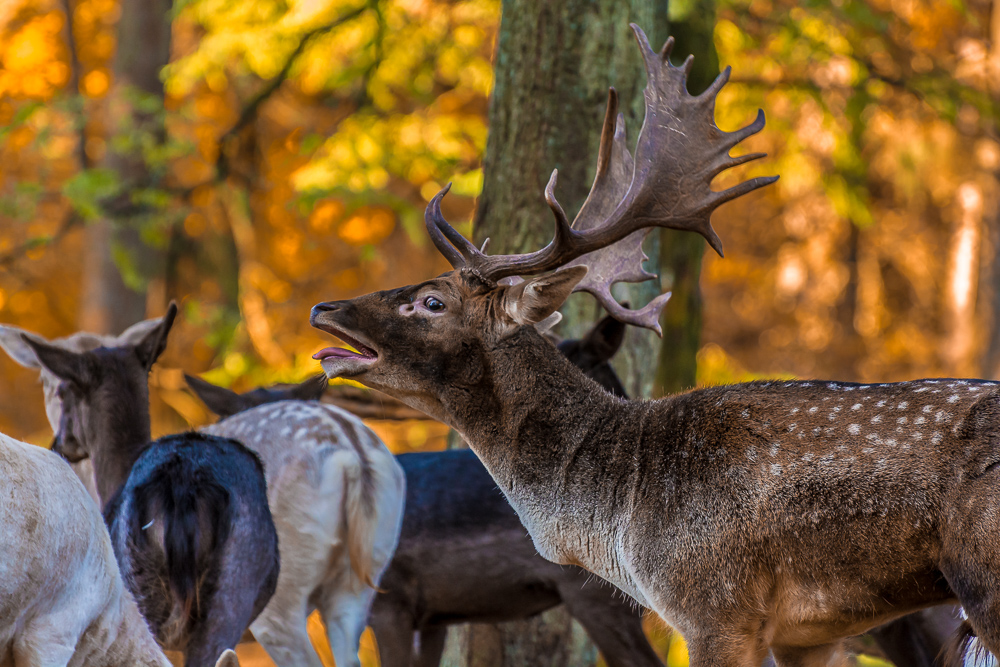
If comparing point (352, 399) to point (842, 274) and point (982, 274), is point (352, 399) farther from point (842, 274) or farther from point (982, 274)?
point (842, 274)

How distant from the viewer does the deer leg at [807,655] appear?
3.88 meters

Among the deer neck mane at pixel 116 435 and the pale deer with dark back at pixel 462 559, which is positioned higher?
the deer neck mane at pixel 116 435

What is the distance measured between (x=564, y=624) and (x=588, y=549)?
2519 millimetres

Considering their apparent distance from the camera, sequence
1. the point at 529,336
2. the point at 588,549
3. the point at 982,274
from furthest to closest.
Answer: the point at 982,274 < the point at 529,336 < the point at 588,549

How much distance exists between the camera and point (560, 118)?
256 inches

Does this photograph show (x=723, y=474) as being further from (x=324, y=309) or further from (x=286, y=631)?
→ (x=286, y=631)

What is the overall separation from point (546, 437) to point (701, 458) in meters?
0.63

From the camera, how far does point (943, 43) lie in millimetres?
18078

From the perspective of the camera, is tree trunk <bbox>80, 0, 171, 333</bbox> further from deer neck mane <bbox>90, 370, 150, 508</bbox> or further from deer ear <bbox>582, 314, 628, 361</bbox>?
deer ear <bbox>582, 314, 628, 361</bbox>

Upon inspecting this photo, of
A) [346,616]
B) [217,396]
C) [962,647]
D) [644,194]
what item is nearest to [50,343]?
[217,396]

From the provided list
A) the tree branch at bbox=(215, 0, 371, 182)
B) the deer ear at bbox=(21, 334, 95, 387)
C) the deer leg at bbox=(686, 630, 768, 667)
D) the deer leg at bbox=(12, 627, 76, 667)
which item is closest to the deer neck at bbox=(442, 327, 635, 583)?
the deer leg at bbox=(686, 630, 768, 667)

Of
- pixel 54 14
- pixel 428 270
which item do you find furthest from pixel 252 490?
pixel 54 14

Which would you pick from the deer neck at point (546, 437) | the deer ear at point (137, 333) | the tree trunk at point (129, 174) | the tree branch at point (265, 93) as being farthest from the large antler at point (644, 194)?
the tree trunk at point (129, 174)

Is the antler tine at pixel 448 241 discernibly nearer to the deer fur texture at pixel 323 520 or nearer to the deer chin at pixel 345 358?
the deer chin at pixel 345 358
